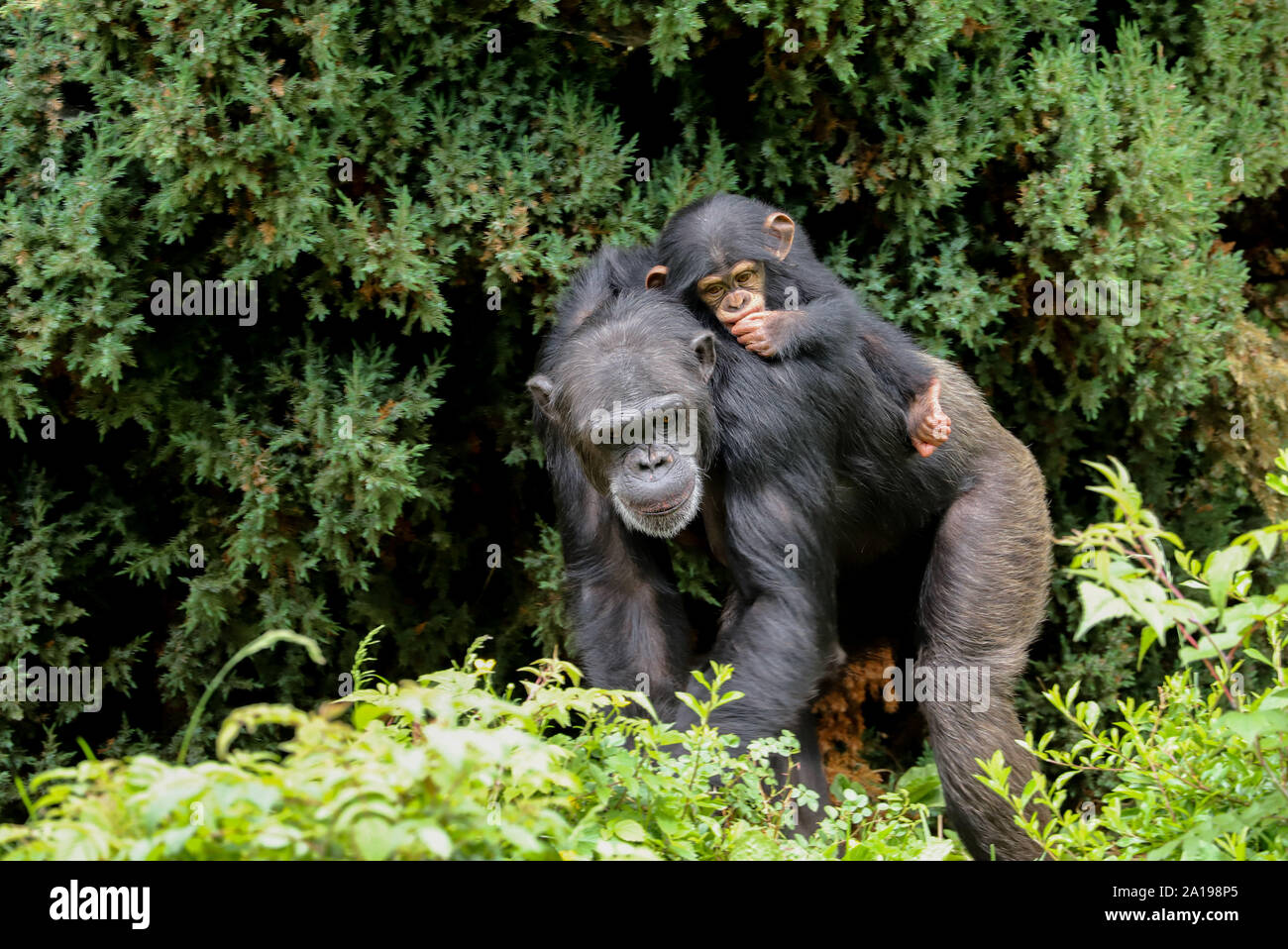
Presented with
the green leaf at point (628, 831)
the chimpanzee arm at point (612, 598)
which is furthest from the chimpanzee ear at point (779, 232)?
the green leaf at point (628, 831)

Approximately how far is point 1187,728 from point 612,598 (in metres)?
2.58

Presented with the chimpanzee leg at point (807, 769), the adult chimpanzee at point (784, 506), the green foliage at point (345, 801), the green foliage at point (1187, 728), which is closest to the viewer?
the green foliage at point (345, 801)

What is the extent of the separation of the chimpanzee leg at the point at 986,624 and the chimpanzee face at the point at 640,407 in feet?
4.43

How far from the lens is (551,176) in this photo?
6.55 metres

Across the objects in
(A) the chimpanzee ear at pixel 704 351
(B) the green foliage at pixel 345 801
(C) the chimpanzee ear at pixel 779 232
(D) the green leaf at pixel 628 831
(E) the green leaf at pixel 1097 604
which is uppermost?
(C) the chimpanzee ear at pixel 779 232

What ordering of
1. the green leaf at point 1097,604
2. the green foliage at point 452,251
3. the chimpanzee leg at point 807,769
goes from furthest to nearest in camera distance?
the green foliage at point 452,251 → the chimpanzee leg at point 807,769 → the green leaf at point 1097,604

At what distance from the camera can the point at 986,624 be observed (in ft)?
19.0

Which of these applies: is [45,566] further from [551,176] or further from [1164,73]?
[1164,73]

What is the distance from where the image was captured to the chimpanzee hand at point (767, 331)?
544cm

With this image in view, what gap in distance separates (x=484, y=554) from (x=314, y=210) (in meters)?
2.50

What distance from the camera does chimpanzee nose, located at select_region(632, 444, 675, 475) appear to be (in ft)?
16.8

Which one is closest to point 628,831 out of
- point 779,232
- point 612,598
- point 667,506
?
point 667,506

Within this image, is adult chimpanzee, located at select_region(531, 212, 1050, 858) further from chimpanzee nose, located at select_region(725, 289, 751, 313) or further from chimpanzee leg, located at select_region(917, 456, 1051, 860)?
chimpanzee nose, located at select_region(725, 289, 751, 313)

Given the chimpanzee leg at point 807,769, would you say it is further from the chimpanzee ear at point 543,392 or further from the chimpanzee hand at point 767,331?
the chimpanzee ear at point 543,392
